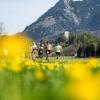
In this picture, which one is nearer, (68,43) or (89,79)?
(89,79)

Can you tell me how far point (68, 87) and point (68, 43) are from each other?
641ft

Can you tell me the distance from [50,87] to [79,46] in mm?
141980

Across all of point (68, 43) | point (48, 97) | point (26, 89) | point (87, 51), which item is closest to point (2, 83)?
point (26, 89)

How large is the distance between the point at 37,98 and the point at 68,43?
195402mm

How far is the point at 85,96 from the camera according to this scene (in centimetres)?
86

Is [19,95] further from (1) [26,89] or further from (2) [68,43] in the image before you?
(2) [68,43]

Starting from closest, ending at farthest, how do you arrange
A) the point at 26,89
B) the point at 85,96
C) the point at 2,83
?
the point at 85,96, the point at 26,89, the point at 2,83

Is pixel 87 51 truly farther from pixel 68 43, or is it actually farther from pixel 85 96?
pixel 85 96

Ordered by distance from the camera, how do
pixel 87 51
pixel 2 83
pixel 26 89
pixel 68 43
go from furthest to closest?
pixel 68 43
pixel 87 51
pixel 2 83
pixel 26 89

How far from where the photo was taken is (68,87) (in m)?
0.91

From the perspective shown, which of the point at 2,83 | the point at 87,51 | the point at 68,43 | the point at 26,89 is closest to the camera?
the point at 26,89

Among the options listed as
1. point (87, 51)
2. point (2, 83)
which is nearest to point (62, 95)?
point (2, 83)

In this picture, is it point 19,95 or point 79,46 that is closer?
point 19,95

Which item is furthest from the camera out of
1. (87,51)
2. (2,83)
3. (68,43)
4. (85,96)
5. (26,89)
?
(68,43)
